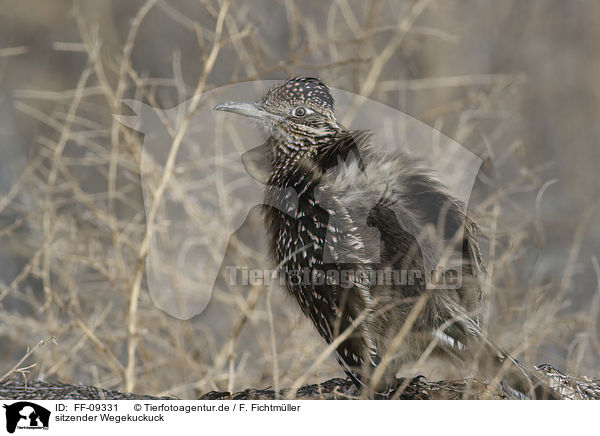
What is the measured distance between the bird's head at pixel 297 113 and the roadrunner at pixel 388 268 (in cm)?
17

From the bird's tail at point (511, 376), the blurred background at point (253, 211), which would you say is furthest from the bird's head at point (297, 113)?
the bird's tail at point (511, 376)

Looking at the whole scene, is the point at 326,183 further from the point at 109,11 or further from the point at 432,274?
the point at 109,11

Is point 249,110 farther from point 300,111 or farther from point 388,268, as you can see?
point 388,268

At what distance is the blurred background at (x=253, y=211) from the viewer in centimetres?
322

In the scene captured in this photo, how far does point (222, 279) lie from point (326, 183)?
7.15 ft

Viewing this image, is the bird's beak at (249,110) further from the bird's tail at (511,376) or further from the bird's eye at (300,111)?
the bird's tail at (511,376)

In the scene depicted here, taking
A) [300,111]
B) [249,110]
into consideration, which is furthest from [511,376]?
[249,110]

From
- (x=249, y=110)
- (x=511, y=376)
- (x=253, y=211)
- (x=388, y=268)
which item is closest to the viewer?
(x=511, y=376)

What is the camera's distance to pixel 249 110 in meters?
2.49

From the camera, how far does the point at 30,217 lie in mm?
3484

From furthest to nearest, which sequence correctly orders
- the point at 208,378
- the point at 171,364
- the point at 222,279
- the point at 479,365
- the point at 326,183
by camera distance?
the point at 222,279 < the point at 171,364 < the point at 208,378 < the point at 326,183 < the point at 479,365

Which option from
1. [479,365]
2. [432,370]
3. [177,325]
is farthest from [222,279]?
[479,365]

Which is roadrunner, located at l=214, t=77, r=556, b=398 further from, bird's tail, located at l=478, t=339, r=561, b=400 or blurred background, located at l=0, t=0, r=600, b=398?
blurred background, located at l=0, t=0, r=600, b=398

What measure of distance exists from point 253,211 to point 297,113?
630mm
